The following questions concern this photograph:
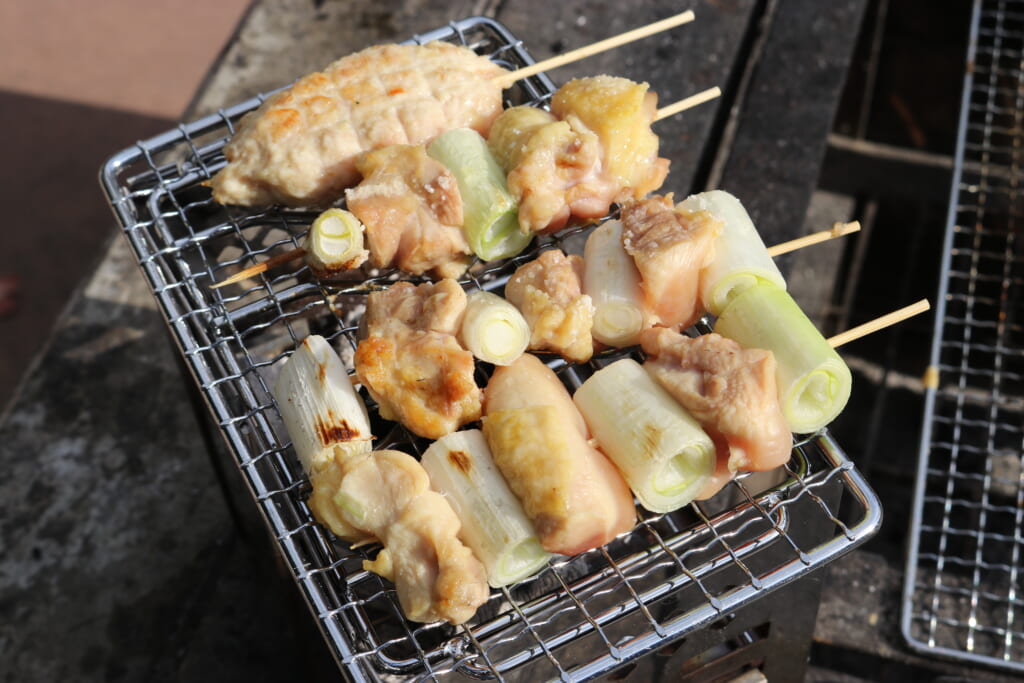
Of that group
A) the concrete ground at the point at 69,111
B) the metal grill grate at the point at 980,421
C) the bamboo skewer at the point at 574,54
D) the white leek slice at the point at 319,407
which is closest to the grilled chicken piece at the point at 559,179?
the bamboo skewer at the point at 574,54

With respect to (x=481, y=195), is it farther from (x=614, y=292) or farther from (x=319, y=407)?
(x=319, y=407)

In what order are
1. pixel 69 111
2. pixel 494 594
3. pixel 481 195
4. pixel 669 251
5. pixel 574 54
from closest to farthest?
pixel 669 251 → pixel 494 594 → pixel 481 195 → pixel 574 54 → pixel 69 111

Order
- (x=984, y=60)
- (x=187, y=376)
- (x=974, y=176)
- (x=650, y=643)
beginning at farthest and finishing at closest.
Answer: (x=984, y=60), (x=974, y=176), (x=187, y=376), (x=650, y=643)

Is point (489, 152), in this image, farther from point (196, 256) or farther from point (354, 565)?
point (354, 565)

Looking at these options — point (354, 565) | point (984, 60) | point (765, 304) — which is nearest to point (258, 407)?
point (354, 565)

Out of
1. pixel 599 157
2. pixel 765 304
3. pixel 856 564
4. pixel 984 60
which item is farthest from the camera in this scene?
pixel 984 60

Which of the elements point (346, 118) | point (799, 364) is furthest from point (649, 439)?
point (346, 118)
